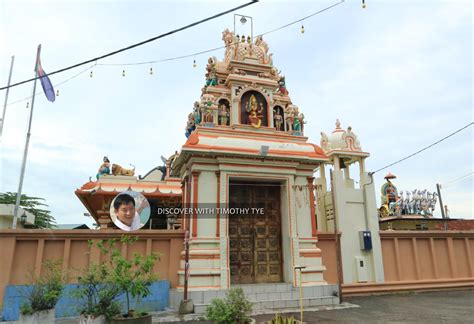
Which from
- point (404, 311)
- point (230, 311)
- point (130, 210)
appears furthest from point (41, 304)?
point (404, 311)

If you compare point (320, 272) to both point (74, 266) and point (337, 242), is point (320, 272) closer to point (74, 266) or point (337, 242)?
point (337, 242)

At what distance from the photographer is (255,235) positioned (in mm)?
10094

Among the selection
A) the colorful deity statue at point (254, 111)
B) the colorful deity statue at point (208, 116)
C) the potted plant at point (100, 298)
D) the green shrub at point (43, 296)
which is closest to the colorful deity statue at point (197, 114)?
the colorful deity statue at point (208, 116)

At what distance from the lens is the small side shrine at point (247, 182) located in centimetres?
911

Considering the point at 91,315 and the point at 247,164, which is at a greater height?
the point at 247,164

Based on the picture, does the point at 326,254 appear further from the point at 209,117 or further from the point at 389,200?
the point at 389,200

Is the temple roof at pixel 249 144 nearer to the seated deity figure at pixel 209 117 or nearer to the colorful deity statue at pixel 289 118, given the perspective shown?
the seated deity figure at pixel 209 117

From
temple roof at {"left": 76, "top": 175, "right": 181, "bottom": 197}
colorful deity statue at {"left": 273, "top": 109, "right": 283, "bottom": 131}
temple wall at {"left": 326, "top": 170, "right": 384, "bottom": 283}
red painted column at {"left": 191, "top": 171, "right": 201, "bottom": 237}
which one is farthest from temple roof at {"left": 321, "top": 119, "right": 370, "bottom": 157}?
temple roof at {"left": 76, "top": 175, "right": 181, "bottom": 197}

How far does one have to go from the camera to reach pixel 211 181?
9.49 metres

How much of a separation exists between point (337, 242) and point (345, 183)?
3476mm

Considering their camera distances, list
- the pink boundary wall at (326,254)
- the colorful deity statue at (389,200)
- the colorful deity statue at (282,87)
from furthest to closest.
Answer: the colorful deity statue at (389,200), the colorful deity statue at (282,87), the pink boundary wall at (326,254)

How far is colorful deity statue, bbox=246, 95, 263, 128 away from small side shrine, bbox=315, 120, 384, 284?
3.52 m

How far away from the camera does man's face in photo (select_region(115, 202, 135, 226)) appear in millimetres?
12742

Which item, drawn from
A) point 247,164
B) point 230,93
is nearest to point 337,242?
point 247,164
